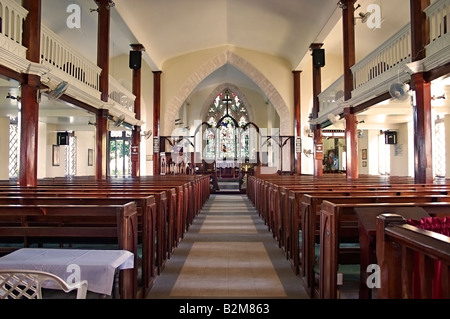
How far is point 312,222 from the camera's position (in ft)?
9.79

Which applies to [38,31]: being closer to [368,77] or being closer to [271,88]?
[368,77]

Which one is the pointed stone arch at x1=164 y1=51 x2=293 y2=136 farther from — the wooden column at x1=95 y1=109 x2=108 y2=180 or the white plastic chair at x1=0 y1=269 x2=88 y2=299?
the white plastic chair at x1=0 y1=269 x2=88 y2=299

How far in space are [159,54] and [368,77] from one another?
8.57m

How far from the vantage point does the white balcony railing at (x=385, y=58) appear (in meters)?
6.69

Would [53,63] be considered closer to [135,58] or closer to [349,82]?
[135,58]

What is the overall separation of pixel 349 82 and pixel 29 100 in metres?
7.20

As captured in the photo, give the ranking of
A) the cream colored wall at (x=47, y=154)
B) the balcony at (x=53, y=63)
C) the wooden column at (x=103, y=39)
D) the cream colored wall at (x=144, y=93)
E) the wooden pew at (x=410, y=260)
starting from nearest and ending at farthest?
1. the wooden pew at (x=410, y=260)
2. the balcony at (x=53, y=63)
3. the wooden column at (x=103, y=39)
4. the cream colored wall at (x=47, y=154)
5. the cream colored wall at (x=144, y=93)

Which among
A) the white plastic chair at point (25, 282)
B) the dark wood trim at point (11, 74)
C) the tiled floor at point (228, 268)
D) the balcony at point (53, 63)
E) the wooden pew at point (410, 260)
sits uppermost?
the balcony at point (53, 63)

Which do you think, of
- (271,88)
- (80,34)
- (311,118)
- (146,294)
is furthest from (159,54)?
(146,294)

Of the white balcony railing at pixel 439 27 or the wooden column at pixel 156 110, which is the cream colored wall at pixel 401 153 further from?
the wooden column at pixel 156 110

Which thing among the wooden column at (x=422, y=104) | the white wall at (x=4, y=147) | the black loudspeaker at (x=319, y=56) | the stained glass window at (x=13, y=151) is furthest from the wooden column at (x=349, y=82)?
the stained glass window at (x=13, y=151)

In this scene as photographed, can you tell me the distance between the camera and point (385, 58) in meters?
7.62

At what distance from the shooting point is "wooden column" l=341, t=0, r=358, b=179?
28.8ft

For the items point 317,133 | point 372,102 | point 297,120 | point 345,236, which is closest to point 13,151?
point 317,133
